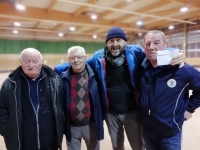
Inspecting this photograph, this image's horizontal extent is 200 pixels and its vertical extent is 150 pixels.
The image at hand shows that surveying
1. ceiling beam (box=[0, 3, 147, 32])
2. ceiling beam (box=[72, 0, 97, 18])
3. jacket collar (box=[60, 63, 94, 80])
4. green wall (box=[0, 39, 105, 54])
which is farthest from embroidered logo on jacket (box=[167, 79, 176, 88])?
green wall (box=[0, 39, 105, 54])

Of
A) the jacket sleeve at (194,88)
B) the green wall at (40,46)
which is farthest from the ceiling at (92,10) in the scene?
the jacket sleeve at (194,88)

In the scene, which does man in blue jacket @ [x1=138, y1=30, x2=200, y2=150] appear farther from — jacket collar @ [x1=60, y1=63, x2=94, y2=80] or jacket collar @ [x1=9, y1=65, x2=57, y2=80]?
jacket collar @ [x1=9, y1=65, x2=57, y2=80]

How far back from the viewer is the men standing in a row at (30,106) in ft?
4.41

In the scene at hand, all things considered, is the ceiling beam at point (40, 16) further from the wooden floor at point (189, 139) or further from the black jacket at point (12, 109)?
the black jacket at point (12, 109)

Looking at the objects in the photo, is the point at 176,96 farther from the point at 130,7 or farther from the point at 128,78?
the point at 130,7

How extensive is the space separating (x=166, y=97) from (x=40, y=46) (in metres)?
15.4

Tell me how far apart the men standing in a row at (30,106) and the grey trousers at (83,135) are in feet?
0.82

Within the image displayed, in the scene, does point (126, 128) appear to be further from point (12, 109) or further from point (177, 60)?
point (12, 109)

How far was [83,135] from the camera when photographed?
1741 mm

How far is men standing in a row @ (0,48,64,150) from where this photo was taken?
1345mm

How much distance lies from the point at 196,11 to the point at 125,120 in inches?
334

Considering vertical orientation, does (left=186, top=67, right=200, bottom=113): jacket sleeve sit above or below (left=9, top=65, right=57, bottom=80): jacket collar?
below

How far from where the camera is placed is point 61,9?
25.1 ft

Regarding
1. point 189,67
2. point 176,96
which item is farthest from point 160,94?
point 189,67
